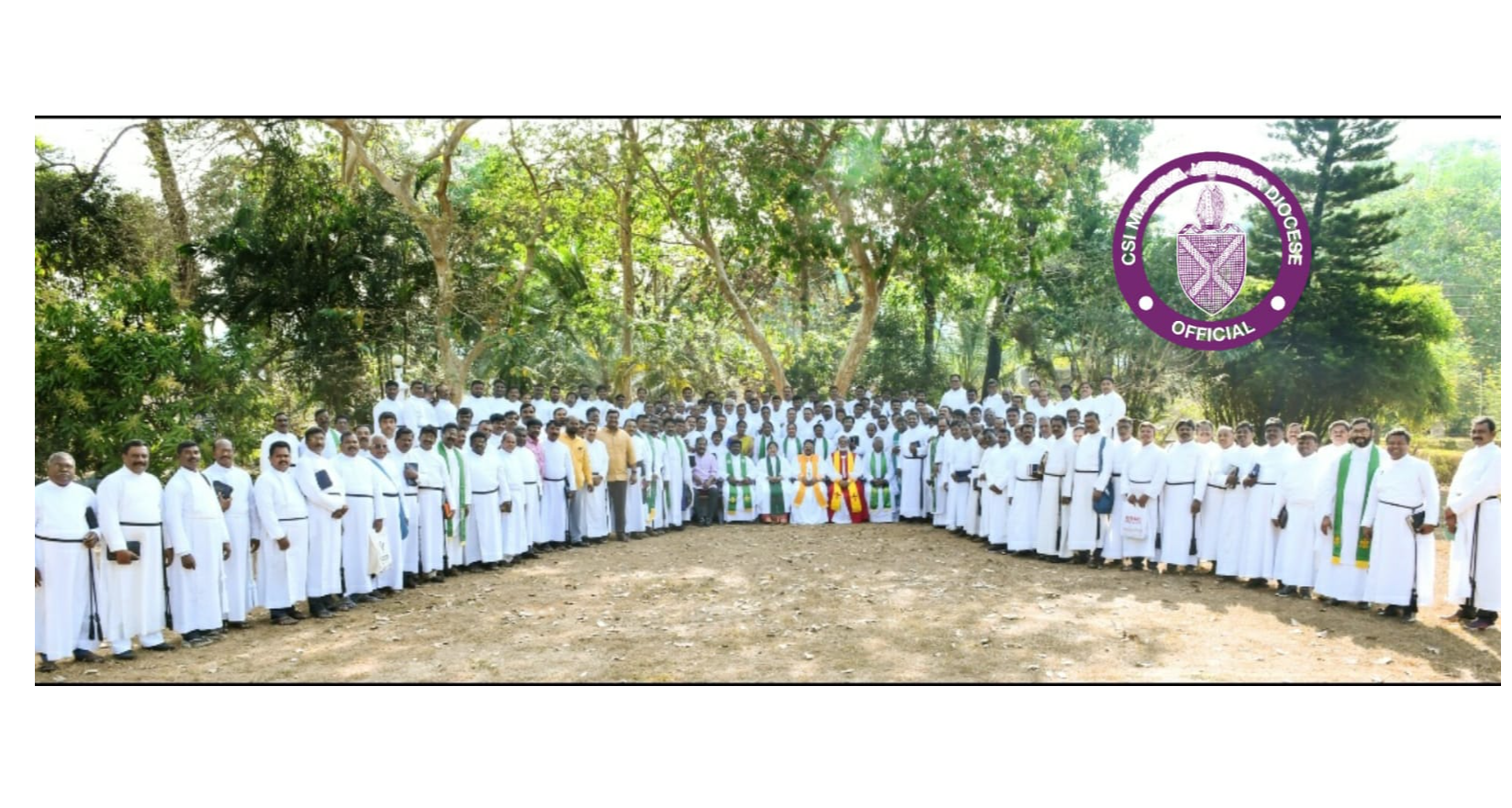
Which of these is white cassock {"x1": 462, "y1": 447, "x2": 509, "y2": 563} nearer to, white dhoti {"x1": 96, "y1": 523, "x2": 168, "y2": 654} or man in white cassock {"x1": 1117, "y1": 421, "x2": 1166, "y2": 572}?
white dhoti {"x1": 96, "y1": 523, "x2": 168, "y2": 654}

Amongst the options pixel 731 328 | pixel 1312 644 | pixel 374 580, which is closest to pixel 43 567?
pixel 374 580

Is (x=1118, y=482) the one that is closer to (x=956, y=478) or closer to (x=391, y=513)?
(x=956, y=478)

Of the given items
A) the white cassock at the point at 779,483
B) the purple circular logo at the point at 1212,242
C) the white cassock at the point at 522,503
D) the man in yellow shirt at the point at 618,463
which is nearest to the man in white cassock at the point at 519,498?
the white cassock at the point at 522,503

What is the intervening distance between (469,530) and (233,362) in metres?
3.83

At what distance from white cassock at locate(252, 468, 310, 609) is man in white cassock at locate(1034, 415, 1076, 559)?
23.6 ft

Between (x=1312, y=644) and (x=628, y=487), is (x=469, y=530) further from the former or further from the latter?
(x=1312, y=644)

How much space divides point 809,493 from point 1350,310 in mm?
11529

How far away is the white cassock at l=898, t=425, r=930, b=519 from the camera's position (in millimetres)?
14188

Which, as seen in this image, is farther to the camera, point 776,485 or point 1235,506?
point 776,485

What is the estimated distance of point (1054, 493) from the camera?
436 inches

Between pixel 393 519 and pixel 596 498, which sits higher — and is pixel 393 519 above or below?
above

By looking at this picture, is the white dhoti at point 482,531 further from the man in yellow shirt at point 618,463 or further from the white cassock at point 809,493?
the white cassock at point 809,493

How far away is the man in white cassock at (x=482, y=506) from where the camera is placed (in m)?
10.7

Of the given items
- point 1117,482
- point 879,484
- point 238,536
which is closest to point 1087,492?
point 1117,482
